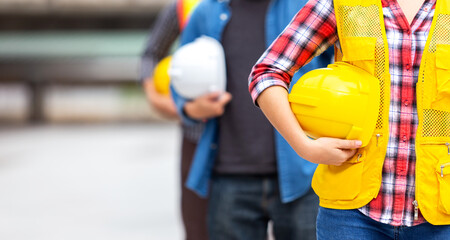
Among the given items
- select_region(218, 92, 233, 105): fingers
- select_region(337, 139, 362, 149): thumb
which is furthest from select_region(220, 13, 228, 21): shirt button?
select_region(337, 139, 362, 149): thumb

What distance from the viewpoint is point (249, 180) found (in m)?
2.14

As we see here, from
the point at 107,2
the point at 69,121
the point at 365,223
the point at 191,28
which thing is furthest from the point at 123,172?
the point at 69,121

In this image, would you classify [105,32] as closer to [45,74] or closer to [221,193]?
[45,74]

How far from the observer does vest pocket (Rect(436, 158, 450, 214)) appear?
4.24 feet

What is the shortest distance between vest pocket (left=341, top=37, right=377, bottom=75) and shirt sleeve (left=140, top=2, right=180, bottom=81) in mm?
1630

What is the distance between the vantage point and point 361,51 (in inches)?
53.2

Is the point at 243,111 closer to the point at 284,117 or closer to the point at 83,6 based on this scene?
the point at 284,117

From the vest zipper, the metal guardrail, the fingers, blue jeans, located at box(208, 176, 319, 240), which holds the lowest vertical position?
the metal guardrail

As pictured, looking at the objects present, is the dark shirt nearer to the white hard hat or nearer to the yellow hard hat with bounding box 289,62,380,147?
the white hard hat

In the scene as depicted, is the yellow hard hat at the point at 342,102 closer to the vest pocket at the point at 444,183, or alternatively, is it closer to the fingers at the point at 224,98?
the vest pocket at the point at 444,183

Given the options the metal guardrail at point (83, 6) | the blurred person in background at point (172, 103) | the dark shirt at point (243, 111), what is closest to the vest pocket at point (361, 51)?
the dark shirt at point (243, 111)

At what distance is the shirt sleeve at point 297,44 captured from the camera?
1435mm

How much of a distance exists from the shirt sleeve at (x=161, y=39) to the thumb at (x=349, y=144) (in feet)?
5.61

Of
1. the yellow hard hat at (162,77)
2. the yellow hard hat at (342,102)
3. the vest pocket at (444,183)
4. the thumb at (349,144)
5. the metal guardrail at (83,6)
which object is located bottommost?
the metal guardrail at (83,6)
